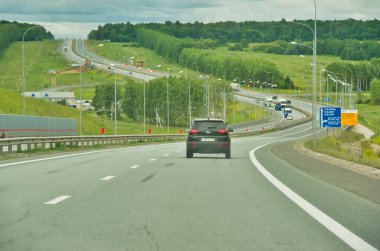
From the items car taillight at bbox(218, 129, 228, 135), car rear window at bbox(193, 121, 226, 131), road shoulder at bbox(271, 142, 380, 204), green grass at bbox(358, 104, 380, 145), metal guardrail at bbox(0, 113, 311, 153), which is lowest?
green grass at bbox(358, 104, 380, 145)

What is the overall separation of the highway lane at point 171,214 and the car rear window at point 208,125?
13.3 metres

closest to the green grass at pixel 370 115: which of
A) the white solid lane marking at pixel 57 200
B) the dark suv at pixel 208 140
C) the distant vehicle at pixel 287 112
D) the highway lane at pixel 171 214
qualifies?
the distant vehicle at pixel 287 112

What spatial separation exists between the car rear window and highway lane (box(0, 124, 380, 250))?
13.3 m

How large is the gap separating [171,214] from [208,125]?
22173mm

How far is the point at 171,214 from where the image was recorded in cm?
1261

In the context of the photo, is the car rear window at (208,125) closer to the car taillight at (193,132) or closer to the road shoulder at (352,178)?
the car taillight at (193,132)

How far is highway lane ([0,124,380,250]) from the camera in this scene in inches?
388

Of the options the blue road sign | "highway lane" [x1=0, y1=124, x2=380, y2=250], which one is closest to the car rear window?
"highway lane" [x1=0, y1=124, x2=380, y2=250]

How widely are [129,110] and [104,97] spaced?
1231 centimetres

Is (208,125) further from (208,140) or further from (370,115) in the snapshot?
(370,115)

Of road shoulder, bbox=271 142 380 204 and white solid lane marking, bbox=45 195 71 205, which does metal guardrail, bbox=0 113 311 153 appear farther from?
white solid lane marking, bbox=45 195 71 205

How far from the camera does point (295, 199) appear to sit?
15.3m

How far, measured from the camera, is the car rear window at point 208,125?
34594 millimetres

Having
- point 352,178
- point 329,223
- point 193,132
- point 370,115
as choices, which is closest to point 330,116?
point 193,132
